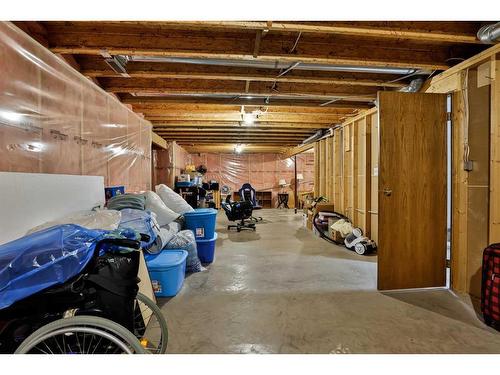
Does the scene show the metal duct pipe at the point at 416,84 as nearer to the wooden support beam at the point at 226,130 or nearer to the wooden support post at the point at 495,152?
the wooden support post at the point at 495,152

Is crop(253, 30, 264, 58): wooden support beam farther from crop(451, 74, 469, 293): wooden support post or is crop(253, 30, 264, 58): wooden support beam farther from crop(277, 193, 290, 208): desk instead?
crop(277, 193, 290, 208): desk

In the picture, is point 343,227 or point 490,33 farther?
point 343,227

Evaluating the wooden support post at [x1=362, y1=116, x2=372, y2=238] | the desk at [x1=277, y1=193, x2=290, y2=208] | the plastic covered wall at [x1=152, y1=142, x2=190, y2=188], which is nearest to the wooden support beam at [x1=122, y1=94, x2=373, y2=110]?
the wooden support post at [x1=362, y1=116, x2=372, y2=238]

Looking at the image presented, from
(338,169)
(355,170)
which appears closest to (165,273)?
(355,170)

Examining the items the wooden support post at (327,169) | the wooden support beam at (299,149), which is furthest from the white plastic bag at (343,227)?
the wooden support beam at (299,149)

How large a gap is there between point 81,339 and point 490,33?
3.30m

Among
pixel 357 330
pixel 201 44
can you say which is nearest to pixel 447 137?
pixel 357 330

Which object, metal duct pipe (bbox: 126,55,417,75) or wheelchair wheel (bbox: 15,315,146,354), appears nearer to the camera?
wheelchair wheel (bbox: 15,315,146,354)

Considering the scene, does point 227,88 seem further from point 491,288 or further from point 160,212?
point 491,288

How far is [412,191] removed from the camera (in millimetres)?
2697

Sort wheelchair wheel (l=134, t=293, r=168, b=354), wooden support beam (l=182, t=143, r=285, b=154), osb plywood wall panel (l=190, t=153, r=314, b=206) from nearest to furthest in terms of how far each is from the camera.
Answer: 1. wheelchair wheel (l=134, t=293, r=168, b=354)
2. wooden support beam (l=182, t=143, r=285, b=154)
3. osb plywood wall panel (l=190, t=153, r=314, b=206)

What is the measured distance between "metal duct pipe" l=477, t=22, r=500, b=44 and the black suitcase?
1.59 metres

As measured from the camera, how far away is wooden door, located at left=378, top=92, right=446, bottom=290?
2.66 meters
